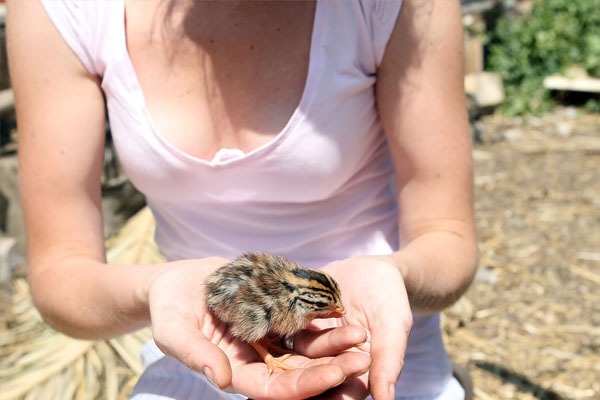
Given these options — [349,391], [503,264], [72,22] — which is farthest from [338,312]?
[503,264]

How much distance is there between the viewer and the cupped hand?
4.80ft

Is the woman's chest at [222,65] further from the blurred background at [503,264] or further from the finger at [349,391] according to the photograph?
the blurred background at [503,264]

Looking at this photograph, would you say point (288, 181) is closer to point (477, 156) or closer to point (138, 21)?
point (138, 21)

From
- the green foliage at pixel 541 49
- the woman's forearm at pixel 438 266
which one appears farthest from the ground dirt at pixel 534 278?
the woman's forearm at pixel 438 266

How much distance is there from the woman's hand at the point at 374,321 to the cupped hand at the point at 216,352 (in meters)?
0.03

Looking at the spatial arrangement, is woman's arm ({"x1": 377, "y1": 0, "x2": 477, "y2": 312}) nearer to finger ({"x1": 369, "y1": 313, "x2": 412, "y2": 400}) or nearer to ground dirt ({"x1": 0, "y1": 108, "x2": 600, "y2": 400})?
finger ({"x1": 369, "y1": 313, "x2": 412, "y2": 400})

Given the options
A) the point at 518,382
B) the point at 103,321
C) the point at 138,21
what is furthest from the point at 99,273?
the point at 518,382

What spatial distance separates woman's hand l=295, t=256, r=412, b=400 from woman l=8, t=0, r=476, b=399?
202mm

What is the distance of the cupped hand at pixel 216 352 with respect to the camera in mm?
1463

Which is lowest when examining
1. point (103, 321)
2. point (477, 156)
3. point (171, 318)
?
point (477, 156)

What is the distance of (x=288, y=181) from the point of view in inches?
80.4

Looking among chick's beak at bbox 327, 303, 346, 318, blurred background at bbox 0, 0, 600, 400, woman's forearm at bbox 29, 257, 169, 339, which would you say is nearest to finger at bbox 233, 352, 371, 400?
chick's beak at bbox 327, 303, 346, 318

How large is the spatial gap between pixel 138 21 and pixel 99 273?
2.05 ft

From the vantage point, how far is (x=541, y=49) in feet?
25.7
